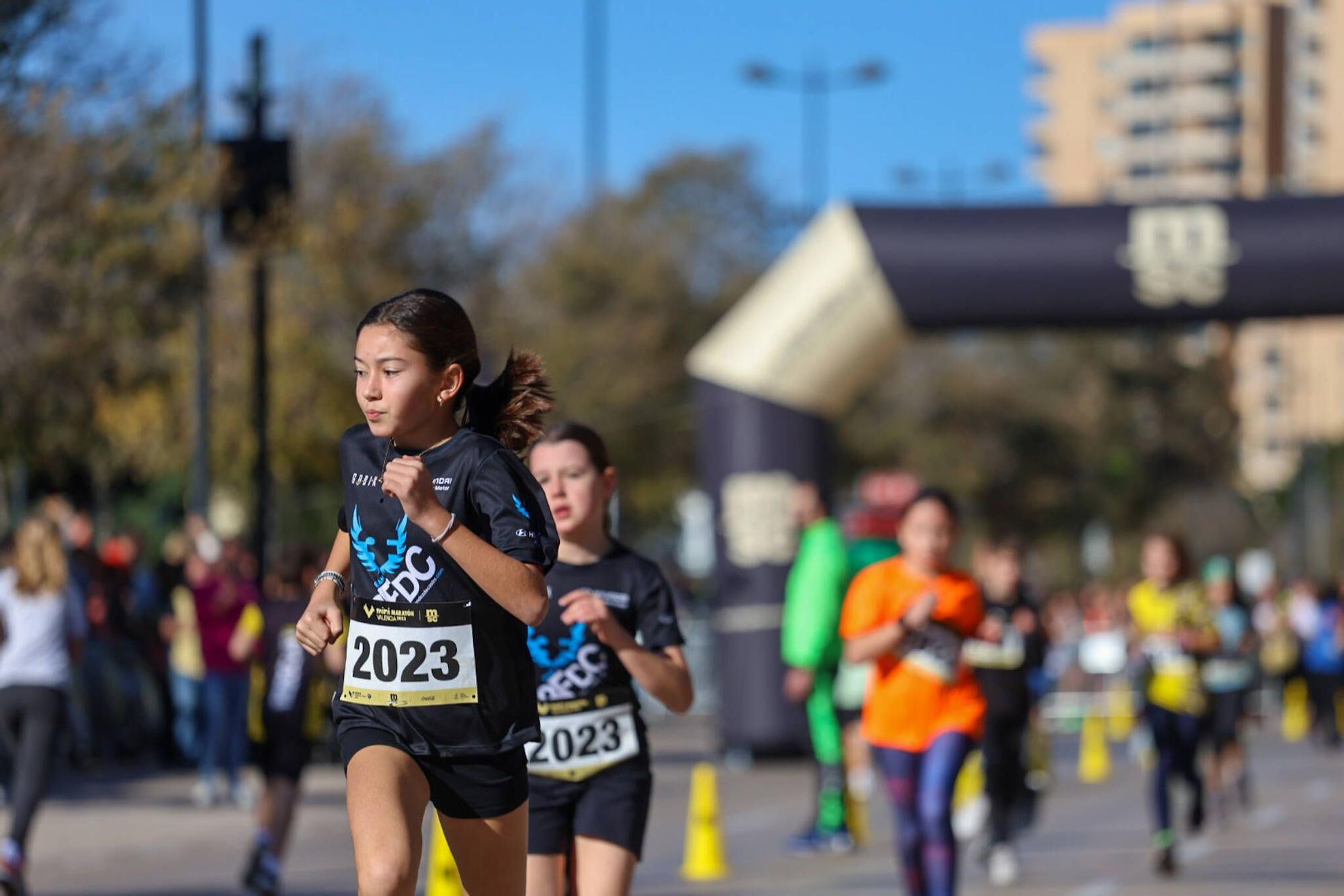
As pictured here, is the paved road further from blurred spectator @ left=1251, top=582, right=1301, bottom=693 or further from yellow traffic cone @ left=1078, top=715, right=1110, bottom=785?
blurred spectator @ left=1251, top=582, right=1301, bottom=693

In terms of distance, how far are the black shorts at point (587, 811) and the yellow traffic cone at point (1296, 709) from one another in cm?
2400

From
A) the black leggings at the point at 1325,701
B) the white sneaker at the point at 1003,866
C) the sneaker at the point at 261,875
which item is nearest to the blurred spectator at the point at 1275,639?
the black leggings at the point at 1325,701

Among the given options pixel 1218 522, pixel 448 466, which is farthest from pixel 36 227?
pixel 1218 522

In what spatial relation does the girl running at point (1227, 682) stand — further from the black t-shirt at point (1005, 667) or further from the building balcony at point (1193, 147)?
the building balcony at point (1193, 147)

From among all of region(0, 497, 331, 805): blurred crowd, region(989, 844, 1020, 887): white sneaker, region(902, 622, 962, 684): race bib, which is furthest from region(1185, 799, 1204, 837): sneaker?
region(0, 497, 331, 805): blurred crowd

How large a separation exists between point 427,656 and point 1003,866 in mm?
7914

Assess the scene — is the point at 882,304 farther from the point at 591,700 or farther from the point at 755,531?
the point at 591,700

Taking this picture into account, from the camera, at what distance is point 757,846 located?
45.3 feet

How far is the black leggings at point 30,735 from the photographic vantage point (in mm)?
10445

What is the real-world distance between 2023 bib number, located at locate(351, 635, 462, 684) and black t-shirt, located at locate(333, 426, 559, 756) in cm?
3

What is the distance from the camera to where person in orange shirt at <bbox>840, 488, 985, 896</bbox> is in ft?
29.0

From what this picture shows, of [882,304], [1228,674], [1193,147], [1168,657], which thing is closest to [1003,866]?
[1168,657]

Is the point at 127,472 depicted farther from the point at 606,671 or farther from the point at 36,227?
the point at 606,671

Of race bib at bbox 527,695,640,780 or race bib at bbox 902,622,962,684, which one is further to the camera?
race bib at bbox 902,622,962,684
